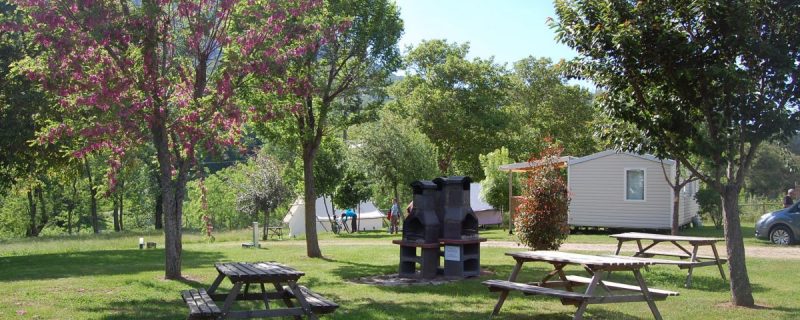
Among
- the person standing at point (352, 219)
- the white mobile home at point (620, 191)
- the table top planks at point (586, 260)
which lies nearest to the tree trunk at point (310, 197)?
the table top planks at point (586, 260)

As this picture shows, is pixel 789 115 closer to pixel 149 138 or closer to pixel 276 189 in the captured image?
pixel 149 138

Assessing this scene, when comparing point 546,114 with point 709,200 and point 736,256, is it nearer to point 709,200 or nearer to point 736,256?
point 709,200

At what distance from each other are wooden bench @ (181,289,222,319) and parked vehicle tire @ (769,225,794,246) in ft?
58.0

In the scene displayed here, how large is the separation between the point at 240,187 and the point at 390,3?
1623cm

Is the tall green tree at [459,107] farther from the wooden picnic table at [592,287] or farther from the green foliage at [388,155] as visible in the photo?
the wooden picnic table at [592,287]

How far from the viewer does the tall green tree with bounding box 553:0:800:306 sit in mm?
8616

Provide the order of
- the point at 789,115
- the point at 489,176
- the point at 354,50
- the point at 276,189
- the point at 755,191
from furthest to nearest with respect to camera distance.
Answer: the point at 755,191 < the point at 489,176 < the point at 276,189 < the point at 354,50 < the point at 789,115

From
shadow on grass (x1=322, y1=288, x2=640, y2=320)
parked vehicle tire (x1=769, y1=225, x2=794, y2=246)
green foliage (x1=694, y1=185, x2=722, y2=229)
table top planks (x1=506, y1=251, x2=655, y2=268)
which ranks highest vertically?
green foliage (x1=694, y1=185, x2=722, y2=229)

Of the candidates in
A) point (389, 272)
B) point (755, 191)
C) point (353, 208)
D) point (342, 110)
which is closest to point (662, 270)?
point (389, 272)

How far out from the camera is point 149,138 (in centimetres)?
1211

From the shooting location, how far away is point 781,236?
2025 centimetres

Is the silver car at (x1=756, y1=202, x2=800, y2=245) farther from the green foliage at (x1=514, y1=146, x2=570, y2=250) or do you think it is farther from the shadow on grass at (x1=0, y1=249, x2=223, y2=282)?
the shadow on grass at (x1=0, y1=249, x2=223, y2=282)

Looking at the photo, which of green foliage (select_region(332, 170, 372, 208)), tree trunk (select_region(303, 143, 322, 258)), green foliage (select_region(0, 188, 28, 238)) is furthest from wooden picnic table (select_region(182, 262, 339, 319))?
green foliage (select_region(0, 188, 28, 238))

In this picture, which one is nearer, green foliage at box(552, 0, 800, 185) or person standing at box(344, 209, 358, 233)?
green foliage at box(552, 0, 800, 185)
